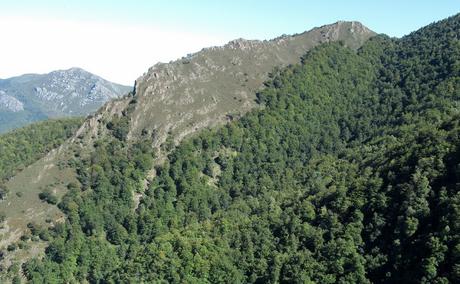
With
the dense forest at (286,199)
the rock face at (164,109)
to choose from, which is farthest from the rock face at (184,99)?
the dense forest at (286,199)

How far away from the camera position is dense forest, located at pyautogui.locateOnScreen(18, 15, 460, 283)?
309ft

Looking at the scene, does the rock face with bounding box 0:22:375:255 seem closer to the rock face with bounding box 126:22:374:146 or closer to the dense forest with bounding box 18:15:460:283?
the rock face with bounding box 126:22:374:146

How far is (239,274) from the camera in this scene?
10588 centimetres

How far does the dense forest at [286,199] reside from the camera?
9412 centimetres

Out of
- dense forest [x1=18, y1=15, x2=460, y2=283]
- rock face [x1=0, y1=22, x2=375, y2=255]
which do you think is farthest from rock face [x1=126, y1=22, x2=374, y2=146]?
dense forest [x1=18, y1=15, x2=460, y2=283]

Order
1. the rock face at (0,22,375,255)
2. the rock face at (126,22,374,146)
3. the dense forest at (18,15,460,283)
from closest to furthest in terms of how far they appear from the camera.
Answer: the dense forest at (18,15,460,283) < the rock face at (0,22,375,255) < the rock face at (126,22,374,146)

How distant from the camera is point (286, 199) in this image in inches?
5143

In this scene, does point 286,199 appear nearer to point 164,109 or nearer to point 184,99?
point 164,109

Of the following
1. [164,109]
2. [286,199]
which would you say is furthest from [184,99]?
[286,199]

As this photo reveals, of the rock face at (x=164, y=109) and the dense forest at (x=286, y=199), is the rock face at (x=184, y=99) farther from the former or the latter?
the dense forest at (x=286, y=199)

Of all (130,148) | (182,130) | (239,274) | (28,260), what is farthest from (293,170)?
(28,260)

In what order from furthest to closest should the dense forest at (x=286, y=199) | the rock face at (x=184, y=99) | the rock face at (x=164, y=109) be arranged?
the rock face at (x=184, y=99) → the rock face at (x=164, y=109) → the dense forest at (x=286, y=199)

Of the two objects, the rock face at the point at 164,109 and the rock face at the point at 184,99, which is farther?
the rock face at the point at 184,99

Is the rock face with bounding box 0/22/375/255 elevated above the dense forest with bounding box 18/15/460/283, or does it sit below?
above
